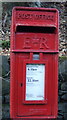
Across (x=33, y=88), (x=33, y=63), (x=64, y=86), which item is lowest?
(x=64, y=86)

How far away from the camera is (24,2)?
7059 millimetres

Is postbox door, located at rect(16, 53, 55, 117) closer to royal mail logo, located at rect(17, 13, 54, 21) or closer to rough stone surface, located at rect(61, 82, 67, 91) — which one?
royal mail logo, located at rect(17, 13, 54, 21)

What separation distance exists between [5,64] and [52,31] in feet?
7.13

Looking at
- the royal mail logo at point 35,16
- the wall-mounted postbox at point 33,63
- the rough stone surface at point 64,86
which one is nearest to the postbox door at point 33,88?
the wall-mounted postbox at point 33,63

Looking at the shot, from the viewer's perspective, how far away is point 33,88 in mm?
3213

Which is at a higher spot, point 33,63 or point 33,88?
point 33,63

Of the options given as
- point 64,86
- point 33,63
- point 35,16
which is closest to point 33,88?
point 33,63

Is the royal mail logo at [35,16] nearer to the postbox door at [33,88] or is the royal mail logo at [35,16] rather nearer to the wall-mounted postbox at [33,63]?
the wall-mounted postbox at [33,63]

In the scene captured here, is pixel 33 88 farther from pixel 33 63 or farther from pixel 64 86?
pixel 64 86

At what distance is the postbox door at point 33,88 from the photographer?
3.16 meters

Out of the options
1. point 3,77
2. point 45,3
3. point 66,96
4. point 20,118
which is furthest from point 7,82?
point 45,3

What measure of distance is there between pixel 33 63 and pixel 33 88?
31cm

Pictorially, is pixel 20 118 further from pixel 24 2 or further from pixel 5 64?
pixel 24 2

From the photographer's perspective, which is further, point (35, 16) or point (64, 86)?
point (64, 86)
